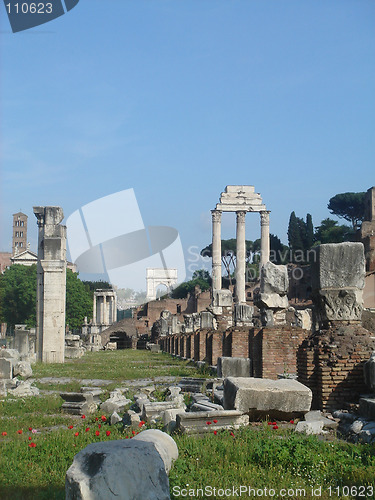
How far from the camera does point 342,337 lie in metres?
7.78

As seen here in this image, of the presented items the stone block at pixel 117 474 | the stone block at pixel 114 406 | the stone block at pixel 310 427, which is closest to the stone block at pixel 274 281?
the stone block at pixel 114 406

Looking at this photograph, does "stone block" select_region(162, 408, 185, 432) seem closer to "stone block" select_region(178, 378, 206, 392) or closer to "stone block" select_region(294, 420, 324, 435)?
"stone block" select_region(294, 420, 324, 435)

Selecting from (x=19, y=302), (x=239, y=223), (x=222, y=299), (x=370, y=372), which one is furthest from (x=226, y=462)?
(x=239, y=223)

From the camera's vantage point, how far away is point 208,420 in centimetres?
639

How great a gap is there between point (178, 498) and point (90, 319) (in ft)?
211

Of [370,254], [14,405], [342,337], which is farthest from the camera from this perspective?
[370,254]

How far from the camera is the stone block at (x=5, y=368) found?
487 inches

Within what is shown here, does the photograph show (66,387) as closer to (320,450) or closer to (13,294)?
(320,450)

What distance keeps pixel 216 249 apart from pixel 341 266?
49419mm

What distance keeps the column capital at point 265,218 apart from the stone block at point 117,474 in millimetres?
55403

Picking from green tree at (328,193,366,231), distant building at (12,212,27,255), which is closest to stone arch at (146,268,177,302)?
distant building at (12,212,27,255)

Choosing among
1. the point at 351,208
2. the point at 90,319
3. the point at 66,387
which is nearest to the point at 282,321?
the point at 66,387

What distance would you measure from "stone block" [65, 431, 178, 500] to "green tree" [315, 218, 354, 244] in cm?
6128

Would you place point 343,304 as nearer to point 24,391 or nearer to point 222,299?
point 24,391
